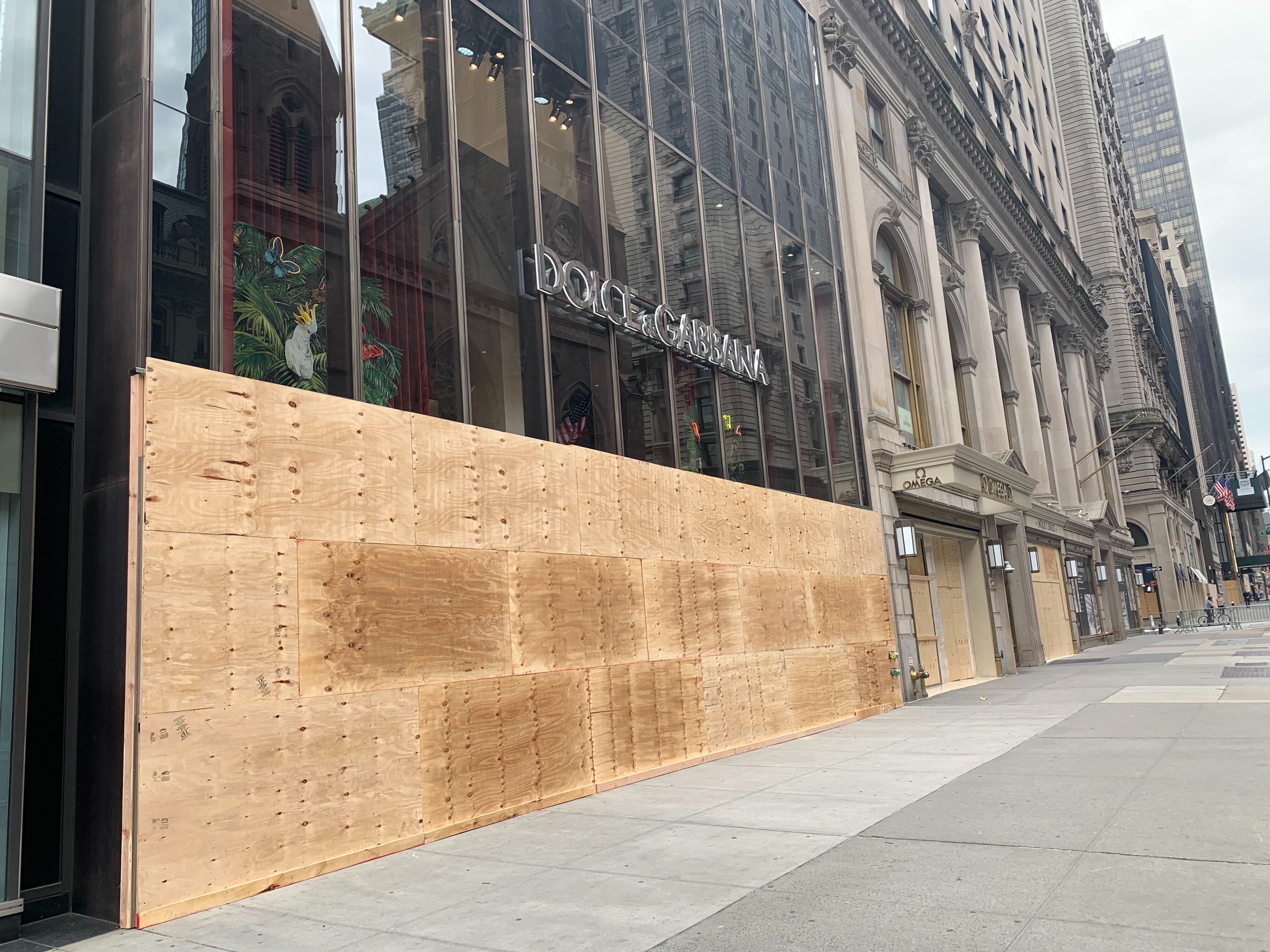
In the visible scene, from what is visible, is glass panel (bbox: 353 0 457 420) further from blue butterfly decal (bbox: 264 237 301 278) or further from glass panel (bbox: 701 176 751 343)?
glass panel (bbox: 701 176 751 343)

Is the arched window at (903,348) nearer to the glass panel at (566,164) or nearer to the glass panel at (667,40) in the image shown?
the glass panel at (667,40)

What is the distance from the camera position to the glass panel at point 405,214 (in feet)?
29.4

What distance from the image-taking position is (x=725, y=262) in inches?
597

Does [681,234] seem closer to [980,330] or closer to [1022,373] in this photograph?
[980,330]

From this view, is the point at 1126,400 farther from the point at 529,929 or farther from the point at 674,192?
the point at 529,929

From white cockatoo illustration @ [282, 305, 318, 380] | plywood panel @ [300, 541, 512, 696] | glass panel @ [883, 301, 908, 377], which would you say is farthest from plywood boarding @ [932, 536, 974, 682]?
white cockatoo illustration @ [282, 305, 318, 380]

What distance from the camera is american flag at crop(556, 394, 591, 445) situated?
11.0 meters

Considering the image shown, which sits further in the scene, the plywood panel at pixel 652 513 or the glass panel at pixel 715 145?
the glass panel at pixel 715 145

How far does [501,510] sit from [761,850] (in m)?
4.24

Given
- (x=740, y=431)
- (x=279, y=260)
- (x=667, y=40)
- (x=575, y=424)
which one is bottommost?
(x=575, y=424)

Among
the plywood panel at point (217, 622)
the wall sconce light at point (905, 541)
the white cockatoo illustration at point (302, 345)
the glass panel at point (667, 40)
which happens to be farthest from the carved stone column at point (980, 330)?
the plywood panel at point (217, 622)

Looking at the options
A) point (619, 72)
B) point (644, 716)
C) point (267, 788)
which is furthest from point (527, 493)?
point (619, 72)

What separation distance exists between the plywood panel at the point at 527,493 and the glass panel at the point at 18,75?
4.46 meters

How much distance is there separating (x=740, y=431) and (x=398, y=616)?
25.8 feet
